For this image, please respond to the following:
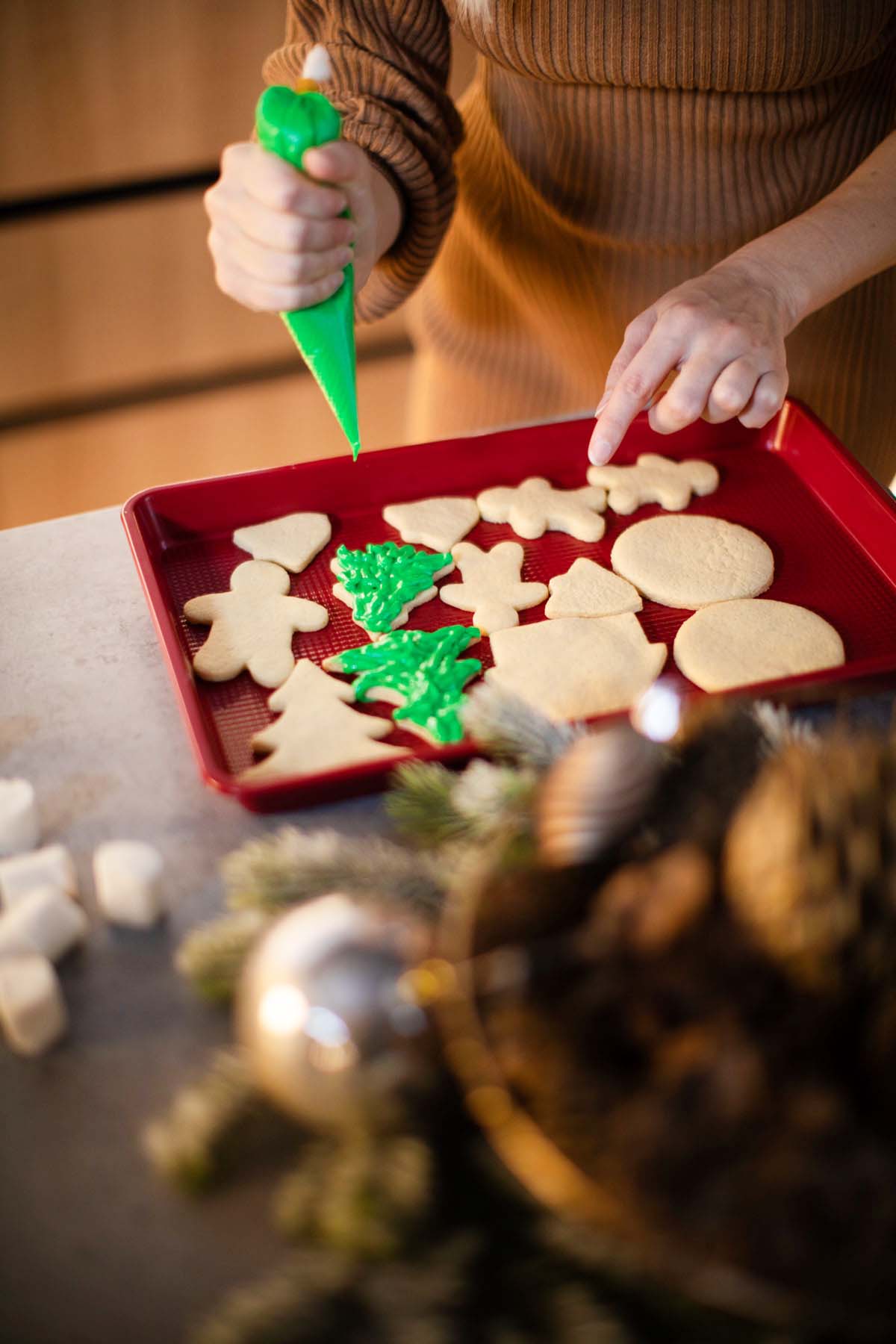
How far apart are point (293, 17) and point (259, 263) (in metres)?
0.45

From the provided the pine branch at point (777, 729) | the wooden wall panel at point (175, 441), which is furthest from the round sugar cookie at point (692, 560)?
the wooden wall panel at point (175, 441)

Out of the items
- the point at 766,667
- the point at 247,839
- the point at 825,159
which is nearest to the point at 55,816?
the point at 247,839

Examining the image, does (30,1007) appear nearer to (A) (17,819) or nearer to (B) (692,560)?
(A) (17,819)

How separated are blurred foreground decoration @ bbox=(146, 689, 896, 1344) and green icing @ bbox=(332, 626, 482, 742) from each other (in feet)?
0.93

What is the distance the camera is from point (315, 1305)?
0.45 meters

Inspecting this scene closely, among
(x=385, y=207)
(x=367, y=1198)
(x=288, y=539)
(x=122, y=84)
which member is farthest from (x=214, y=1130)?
(x=122, y=84)

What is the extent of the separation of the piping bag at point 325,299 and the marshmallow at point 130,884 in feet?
1.31

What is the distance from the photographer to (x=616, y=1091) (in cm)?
41

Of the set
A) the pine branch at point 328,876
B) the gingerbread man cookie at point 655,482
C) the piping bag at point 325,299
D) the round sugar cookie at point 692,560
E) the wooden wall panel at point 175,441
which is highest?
the piping bag at point 325,299

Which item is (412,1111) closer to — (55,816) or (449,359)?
(55,816)

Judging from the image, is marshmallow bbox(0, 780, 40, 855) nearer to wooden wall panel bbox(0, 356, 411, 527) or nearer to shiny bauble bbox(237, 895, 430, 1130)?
shiny bauble bbox(237, 895, 430, 1130)

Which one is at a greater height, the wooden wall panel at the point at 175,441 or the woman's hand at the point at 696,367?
the woman's hand at the point at 696,367

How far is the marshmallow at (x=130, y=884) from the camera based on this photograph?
0.64 m

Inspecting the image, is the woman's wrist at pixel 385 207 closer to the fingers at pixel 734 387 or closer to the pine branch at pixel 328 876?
the fingers at pixel 734 387
